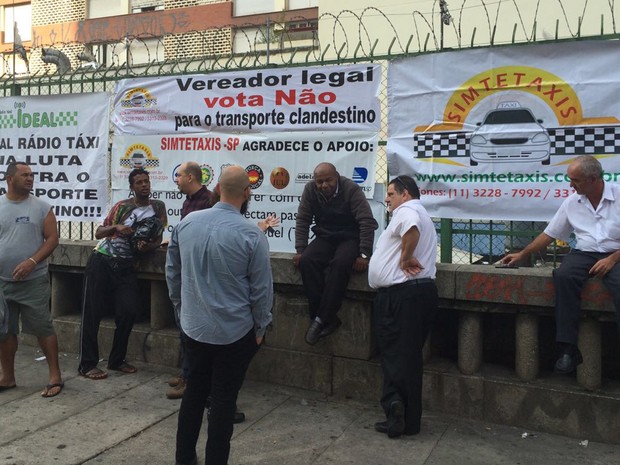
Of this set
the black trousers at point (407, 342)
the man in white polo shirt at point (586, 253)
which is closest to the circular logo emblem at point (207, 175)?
the black trousers at point (407, 342)

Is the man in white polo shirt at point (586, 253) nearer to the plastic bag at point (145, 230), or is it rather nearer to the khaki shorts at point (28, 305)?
the plastic bag at point (145, 230)

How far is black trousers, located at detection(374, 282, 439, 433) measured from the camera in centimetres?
432

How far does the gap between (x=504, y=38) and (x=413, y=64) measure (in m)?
10.3

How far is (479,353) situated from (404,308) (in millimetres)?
889

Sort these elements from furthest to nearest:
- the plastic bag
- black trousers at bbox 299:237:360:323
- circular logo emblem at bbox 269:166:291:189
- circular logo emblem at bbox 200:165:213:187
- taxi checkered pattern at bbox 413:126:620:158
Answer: circular logo emblem at bbox 200:165:213:187 → circular logo emblem at bbox 269:166:291:189 → the plastic bag → black trousers at bbox 299:237:360:323 → taxi checkered pattern at bbox 413:126:620:158

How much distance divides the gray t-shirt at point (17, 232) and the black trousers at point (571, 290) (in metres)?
4.21

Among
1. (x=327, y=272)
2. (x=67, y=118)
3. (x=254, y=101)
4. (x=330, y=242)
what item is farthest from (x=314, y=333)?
(x=67, y=118)

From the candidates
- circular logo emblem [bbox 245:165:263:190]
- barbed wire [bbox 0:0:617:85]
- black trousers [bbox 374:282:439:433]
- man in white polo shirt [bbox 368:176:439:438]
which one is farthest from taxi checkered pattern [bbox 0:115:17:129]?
black trousers [bbox 374:282:439:433]

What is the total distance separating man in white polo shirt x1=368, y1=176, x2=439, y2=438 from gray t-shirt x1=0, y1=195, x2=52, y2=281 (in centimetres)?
295

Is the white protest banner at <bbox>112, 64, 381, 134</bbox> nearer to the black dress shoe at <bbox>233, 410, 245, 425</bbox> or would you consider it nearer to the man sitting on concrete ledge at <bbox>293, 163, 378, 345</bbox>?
the man sitting on concrete ledge at <bbox>293, 163, 378, 345</bbox>

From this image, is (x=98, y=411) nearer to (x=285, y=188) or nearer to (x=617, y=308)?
(x=285, y=188)

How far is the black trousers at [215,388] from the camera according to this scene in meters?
3.44

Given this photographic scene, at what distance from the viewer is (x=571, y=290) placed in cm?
420

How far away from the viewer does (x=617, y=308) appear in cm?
404
